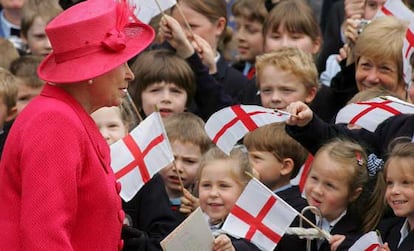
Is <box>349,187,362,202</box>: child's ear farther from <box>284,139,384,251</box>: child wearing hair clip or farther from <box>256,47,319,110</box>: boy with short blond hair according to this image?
<box>256,47,319,110</box>: boy with short blond hair

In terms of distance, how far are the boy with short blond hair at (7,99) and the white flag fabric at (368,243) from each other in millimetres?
A: 3058

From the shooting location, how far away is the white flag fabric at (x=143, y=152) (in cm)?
704

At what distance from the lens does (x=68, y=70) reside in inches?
212

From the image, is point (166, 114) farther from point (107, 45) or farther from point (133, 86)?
point (107, 45)

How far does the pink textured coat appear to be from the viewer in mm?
5125

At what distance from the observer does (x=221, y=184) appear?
693 centimetres

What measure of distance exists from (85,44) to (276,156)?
216cm

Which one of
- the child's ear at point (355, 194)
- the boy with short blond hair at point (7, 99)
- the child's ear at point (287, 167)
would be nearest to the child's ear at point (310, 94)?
the child's ear at point (287, 167)

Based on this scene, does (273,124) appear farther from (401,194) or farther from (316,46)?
(316,46)

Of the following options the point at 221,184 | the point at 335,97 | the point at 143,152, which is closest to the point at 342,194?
the point at 221,184

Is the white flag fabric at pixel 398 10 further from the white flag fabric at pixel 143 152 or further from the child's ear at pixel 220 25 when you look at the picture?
the white flag fabric at pixel 143 152

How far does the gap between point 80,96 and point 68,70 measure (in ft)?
0.45

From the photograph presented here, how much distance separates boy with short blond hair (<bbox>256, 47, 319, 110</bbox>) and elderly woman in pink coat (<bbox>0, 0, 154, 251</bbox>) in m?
2.50

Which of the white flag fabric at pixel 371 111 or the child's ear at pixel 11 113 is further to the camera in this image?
the child's ear at pixel 11 113
